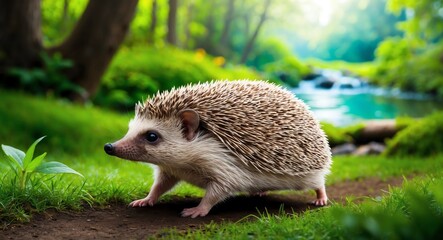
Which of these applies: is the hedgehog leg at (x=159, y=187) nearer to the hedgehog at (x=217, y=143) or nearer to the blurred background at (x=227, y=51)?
the hedgehog at (x=217, y=143)

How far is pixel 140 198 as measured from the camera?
6.40m

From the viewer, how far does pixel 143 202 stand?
19.7ft

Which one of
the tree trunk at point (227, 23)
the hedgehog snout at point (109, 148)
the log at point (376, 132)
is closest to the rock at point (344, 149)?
the log at point (376, 132)

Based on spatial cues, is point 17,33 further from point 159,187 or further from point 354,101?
point 354,101

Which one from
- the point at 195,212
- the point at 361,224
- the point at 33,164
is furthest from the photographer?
the point at 195,212

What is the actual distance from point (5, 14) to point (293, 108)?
9.52 meters

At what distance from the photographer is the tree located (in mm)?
13305

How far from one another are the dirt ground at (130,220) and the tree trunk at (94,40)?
7.84 m

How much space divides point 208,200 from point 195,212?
19 cm

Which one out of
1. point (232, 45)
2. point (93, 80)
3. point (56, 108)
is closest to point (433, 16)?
point (93, 80)

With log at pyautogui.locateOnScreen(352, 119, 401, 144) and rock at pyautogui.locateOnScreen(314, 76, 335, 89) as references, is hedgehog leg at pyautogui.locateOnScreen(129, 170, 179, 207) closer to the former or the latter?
log at pyautogui.locateOnScreen(352, 119, 401, 144)

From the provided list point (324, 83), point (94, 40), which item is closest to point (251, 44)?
point (324, 83)

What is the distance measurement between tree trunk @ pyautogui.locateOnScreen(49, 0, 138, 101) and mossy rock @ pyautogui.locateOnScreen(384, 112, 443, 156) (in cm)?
698

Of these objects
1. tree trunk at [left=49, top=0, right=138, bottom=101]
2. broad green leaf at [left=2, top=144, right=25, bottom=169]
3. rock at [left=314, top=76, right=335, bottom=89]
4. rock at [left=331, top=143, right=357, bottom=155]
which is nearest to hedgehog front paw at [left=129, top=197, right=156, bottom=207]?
broad green leaf at [left=2, top=144, right=25, bottom=169]
